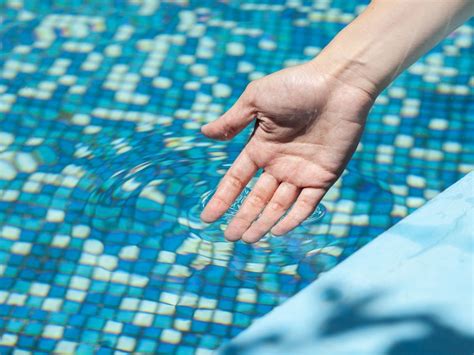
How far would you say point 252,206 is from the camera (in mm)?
2508

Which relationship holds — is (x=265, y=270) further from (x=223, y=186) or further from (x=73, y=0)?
(x=73, y=0)

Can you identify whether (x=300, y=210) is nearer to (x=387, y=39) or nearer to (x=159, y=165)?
(x=387, y=39)

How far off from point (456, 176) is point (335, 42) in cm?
85

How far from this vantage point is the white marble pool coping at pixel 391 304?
4.95ft

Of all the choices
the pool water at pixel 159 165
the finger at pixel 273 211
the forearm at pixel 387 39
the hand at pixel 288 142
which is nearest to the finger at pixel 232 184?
the hand at pixel 288 142

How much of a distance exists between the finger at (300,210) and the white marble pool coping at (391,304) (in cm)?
72

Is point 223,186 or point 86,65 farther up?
point 223,186

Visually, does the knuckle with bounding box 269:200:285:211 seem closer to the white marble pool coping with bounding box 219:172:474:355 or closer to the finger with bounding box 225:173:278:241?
the finger with bounding box 225:173:278:241

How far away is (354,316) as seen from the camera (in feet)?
5.12

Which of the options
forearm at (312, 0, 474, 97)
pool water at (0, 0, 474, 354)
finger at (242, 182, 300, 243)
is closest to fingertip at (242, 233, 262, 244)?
finger at (242, 182, 300, 243)

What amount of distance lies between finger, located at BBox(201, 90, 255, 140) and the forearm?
25cm

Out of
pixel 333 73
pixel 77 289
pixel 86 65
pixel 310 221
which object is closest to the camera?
pixel 333 73

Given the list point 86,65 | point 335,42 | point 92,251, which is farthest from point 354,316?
point 86,65

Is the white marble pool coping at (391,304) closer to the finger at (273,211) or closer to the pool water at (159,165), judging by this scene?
the finger at (273,211)
